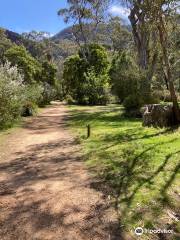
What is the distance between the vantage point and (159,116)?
14.6 meters

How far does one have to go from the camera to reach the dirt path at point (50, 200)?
16.9 feet

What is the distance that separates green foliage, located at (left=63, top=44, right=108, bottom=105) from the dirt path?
26756 millimetres

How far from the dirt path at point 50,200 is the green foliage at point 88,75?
2676 centimetres

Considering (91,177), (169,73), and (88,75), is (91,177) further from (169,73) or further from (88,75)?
(88,75)

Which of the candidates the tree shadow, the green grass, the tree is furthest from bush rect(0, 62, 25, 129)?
the tree

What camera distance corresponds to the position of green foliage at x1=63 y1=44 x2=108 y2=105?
3747cm

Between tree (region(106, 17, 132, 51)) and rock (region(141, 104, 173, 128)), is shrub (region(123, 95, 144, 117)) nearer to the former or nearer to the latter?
rock (region(141, 104, 173, 128))

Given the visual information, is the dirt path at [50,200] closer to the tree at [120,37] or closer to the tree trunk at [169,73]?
the tree trunk at [169,73]

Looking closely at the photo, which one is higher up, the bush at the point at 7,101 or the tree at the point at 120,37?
the tree at the point at 120,37

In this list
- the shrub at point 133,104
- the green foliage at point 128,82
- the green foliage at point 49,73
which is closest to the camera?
the shrub at point 133,104

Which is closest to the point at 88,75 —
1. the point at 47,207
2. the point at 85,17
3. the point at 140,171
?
the point at 85,17

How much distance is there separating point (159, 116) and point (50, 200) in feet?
29.5

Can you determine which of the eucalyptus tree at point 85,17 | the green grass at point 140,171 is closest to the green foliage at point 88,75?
the eucalyptus tree at point 85,17

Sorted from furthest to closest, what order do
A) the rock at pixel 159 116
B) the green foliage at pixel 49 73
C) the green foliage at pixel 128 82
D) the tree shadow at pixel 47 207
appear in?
the green foliage at pixel 49 73 < the green foliage at pixel 128 82 < the rock at pixel 159 116 < the tree shadow at pixel 47 207
